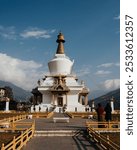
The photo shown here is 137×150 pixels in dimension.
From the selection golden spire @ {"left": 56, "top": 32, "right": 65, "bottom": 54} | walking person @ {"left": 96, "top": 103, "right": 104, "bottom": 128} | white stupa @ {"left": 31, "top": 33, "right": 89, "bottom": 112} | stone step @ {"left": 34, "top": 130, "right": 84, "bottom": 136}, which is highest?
golden spire @ {"left": 56, "top": 32, "right": 65, "bottom": 54}

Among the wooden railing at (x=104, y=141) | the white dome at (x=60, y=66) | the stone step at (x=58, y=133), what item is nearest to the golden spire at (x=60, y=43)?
the white dome at (x=60, y=66)

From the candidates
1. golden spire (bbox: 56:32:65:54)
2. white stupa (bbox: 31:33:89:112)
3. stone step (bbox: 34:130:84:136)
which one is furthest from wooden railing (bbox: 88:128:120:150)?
golden spire (bbox: 56:32:65:54)

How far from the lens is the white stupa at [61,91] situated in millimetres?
62688

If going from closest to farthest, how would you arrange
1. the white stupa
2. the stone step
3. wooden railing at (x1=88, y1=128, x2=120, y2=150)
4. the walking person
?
wooden railing at (x1=88, y1=128, x2=120, y2=150)
the stone step
the walking person
the white stupa

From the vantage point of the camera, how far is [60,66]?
71.1 metres

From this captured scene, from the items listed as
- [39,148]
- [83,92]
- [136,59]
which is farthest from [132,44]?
[83,92]

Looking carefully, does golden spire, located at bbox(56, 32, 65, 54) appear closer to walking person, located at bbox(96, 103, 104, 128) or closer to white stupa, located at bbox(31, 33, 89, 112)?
white stupa, located at bbox(31, 33, 89, 112)

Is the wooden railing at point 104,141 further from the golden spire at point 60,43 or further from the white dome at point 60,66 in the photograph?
A: the golden spire at point 60,43

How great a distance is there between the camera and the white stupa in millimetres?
62688

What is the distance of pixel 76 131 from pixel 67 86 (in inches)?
1733

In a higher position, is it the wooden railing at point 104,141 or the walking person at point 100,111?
the walking person at point 100,111

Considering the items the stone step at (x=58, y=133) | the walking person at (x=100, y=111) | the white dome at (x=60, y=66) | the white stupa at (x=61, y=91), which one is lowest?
the stone step at (x=58, y=133)

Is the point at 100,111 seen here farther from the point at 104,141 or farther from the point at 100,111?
the point at 104,141

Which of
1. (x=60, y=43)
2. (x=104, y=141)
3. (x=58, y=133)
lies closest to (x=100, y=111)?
(x=58, y=133)
